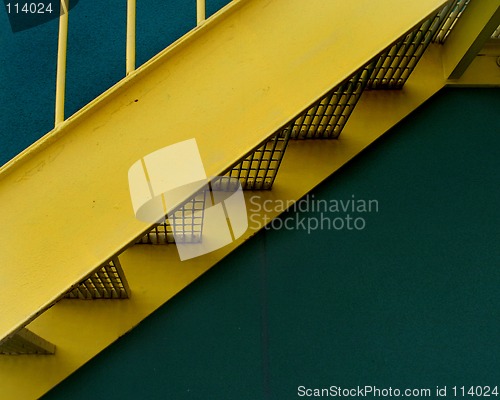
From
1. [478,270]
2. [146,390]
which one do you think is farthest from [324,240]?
[146,390]

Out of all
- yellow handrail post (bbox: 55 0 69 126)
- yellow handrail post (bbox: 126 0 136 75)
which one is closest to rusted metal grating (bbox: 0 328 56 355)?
yellow handrail post (bbox: 55 0 69 126)

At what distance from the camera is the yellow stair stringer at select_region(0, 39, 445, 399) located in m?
2.29

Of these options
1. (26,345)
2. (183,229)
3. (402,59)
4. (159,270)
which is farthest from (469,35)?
(26,345)

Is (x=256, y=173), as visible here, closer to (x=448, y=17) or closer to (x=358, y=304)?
(x=358, y=304)

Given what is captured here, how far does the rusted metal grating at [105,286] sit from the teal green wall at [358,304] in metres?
0.21

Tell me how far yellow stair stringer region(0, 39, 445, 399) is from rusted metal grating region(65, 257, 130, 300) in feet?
0.15

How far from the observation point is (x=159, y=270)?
238 cm

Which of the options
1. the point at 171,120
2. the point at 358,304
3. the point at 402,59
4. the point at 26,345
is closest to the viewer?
the point at 171,120

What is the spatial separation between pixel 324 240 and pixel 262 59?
1.19 meters

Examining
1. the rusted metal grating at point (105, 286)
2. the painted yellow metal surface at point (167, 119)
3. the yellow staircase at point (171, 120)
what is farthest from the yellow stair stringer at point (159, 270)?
the painted yellow metal surface at point (167, 119)

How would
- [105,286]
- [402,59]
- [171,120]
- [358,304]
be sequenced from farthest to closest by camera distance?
[358,304] → [402,59] → [105,286] → [171,120]

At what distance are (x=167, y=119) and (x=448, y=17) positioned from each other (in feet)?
4.85

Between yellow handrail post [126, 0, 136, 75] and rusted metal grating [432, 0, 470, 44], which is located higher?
rusted metal grating [432, 0, 470, 44]

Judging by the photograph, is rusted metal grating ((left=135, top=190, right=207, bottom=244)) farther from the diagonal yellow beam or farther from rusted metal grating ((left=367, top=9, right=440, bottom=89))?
the diagonal yellow beam
